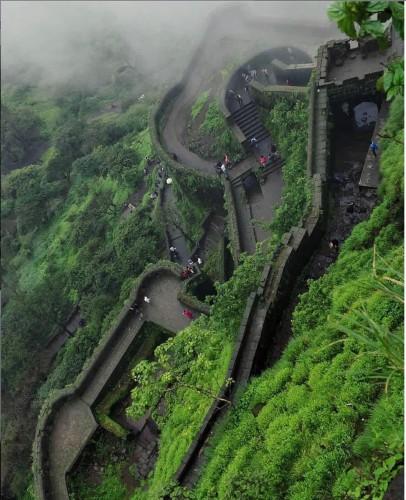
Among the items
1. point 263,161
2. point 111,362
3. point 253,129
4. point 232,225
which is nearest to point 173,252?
point 232,225

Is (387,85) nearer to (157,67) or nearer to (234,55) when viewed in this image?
(234,55)

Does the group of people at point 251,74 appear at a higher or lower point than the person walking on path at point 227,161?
higher

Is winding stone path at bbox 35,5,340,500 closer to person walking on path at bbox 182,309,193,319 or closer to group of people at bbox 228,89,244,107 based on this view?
person walking on path at bbox 182,309,193,319

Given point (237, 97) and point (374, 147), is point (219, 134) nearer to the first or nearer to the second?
point (237, 97)

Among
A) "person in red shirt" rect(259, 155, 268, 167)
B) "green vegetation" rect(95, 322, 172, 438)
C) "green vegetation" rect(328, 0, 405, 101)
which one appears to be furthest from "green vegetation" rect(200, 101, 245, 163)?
"green vegetation" rect(328, 0, 405, 101)

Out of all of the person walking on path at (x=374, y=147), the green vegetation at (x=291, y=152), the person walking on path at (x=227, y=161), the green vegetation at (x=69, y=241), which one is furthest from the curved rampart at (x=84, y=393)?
the person walking on path at (x=374, y=147)

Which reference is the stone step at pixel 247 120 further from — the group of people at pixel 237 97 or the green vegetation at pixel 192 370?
the green vegetation at pixel 192 370
